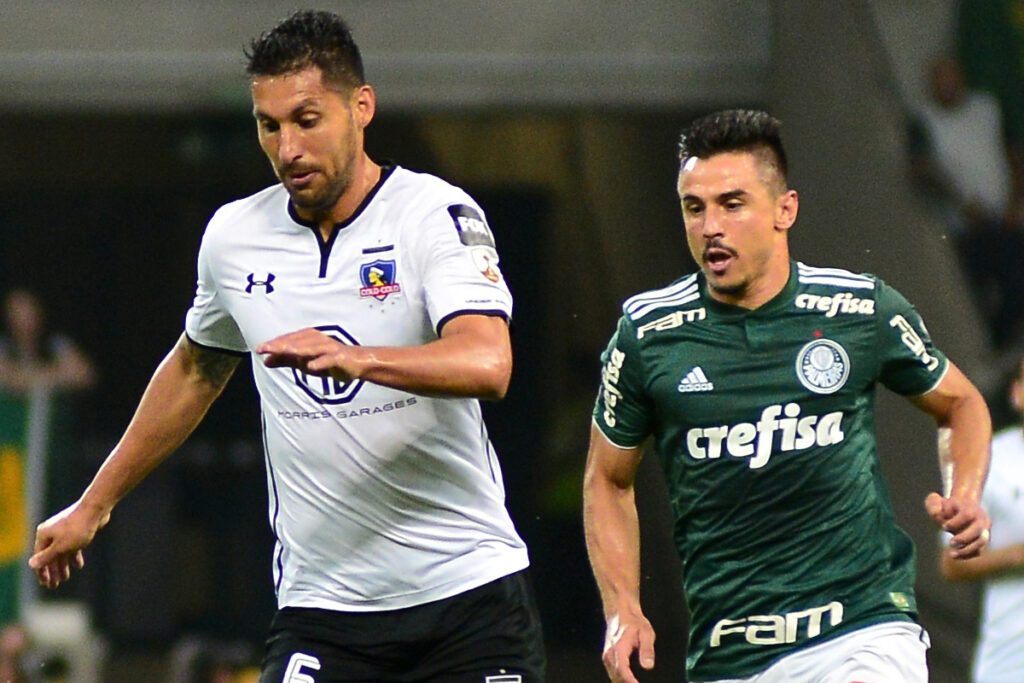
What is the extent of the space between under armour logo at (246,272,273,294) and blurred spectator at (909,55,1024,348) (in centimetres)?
619

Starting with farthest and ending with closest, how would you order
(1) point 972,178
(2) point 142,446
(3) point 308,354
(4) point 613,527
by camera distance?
1. (1) point 972,178
2. (4) point 613,527
3. (2) point 142,446
4. (3) point 308,354

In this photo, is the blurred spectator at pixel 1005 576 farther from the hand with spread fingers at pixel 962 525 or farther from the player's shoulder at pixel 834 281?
the hand with spread fingers at pixel 962 525

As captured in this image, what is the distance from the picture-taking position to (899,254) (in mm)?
8766

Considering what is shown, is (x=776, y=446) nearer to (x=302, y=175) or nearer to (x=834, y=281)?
(x=834, y=281)

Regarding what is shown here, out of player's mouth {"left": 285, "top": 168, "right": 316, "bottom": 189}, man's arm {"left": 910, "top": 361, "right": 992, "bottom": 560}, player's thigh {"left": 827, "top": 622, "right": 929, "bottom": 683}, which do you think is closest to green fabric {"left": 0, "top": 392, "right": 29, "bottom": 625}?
player's mouth {"left": 285, "top": 168, "right": 316, "bottom": 189}

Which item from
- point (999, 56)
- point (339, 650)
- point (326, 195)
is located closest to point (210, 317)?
point (326, 195)

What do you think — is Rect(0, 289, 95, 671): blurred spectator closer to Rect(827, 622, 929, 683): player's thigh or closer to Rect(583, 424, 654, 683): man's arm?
Rect(583, 424, 654, 683): man's arm

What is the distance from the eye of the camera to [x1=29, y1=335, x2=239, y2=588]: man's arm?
12.5 ft

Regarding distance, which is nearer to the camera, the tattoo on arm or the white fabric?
the tattoo on arm

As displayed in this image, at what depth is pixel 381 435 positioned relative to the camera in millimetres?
3523

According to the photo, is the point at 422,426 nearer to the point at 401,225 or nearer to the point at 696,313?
the point at 401,225

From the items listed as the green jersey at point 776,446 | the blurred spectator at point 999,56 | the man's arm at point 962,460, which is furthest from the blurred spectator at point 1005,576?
the blurred spectator at point 999,56

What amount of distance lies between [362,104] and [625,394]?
94cm

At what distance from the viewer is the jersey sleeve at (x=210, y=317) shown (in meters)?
3.84
